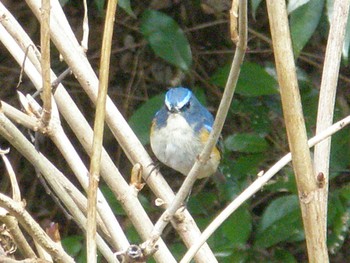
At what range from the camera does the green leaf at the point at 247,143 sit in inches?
138

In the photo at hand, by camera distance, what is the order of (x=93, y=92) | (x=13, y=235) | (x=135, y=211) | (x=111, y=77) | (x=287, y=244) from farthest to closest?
(x=111, y=77) → (x=287, y=244) → (x=93, y=92) → (x=135, y=211) → (x=13, y=235)

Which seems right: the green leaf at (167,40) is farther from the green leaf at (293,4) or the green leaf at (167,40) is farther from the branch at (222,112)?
the branch at (222,112)

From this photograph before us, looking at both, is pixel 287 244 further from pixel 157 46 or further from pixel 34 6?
pixel 34 6

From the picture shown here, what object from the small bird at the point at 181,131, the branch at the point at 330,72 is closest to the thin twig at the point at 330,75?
the branch at the point at 330,72

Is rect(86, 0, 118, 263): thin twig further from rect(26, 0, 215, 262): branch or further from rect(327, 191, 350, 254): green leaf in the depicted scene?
rect(327, 191, 350, 254): green leaf

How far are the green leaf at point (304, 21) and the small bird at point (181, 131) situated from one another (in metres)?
1.09

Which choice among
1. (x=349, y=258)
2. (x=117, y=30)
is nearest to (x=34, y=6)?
(x=117, y=30)

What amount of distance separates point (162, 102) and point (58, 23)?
1848 mm

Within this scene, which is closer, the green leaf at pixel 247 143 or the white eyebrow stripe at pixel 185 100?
the green leaf at pixel 247 143

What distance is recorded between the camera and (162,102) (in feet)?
12.0

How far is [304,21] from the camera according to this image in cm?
263

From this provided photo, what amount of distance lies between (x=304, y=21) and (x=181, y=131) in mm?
1283

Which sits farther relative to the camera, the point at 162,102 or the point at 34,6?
the point at 162,102

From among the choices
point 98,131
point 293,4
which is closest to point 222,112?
point 98,131
